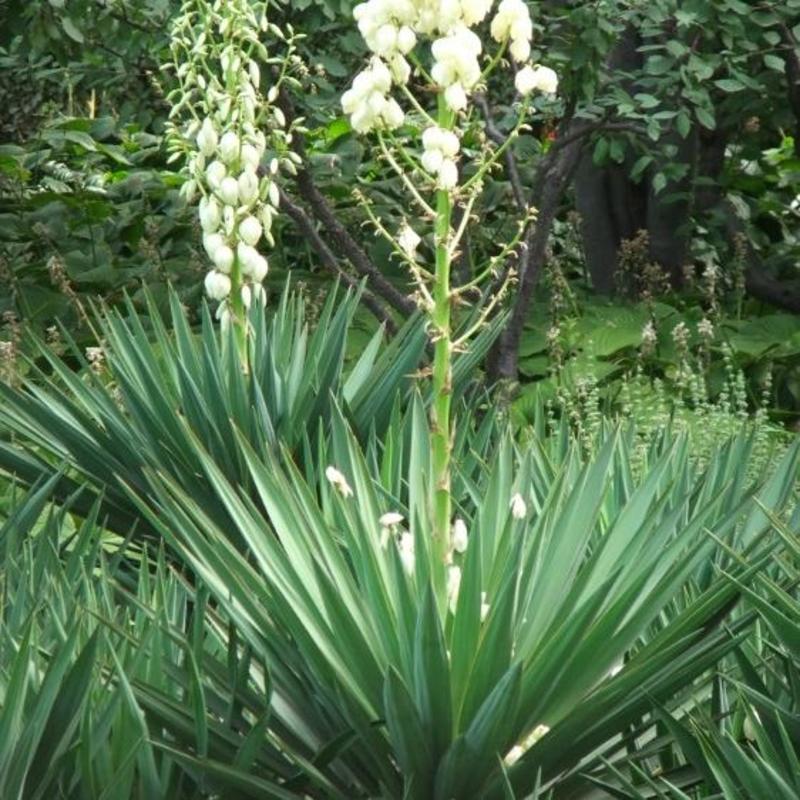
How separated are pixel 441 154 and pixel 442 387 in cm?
38

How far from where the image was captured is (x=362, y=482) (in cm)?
305

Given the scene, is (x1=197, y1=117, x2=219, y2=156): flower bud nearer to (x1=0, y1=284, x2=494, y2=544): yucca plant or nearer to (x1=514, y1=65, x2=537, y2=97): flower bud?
(x1=0, y1=284, x2=494, y2=544): yucca plant

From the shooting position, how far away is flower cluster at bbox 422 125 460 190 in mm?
2754

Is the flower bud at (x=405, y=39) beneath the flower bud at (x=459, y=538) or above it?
above

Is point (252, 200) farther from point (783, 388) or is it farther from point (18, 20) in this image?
point (783, 388)

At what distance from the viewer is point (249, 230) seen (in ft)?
14.5

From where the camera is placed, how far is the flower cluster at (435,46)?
8.94 feet

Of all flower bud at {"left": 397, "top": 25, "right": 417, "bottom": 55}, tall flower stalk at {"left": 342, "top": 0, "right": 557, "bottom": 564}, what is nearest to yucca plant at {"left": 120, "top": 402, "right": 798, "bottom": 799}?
tall flower stalk at {"left": 342, "top": 0, "right": 557, "bottom": 564}

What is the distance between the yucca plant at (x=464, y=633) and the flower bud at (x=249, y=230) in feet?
5.14

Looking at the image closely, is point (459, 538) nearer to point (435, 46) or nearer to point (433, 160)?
point (433, 160)

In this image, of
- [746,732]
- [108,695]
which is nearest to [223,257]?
[108,695]

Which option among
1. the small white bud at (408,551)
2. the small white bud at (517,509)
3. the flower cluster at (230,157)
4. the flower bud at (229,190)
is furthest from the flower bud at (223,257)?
the small white bud at (517,509)

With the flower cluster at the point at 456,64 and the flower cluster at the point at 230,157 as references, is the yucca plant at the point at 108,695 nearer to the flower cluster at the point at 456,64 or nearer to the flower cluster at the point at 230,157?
the flower cluster at the point at 456,64

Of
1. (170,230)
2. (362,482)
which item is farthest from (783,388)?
(362,482)
